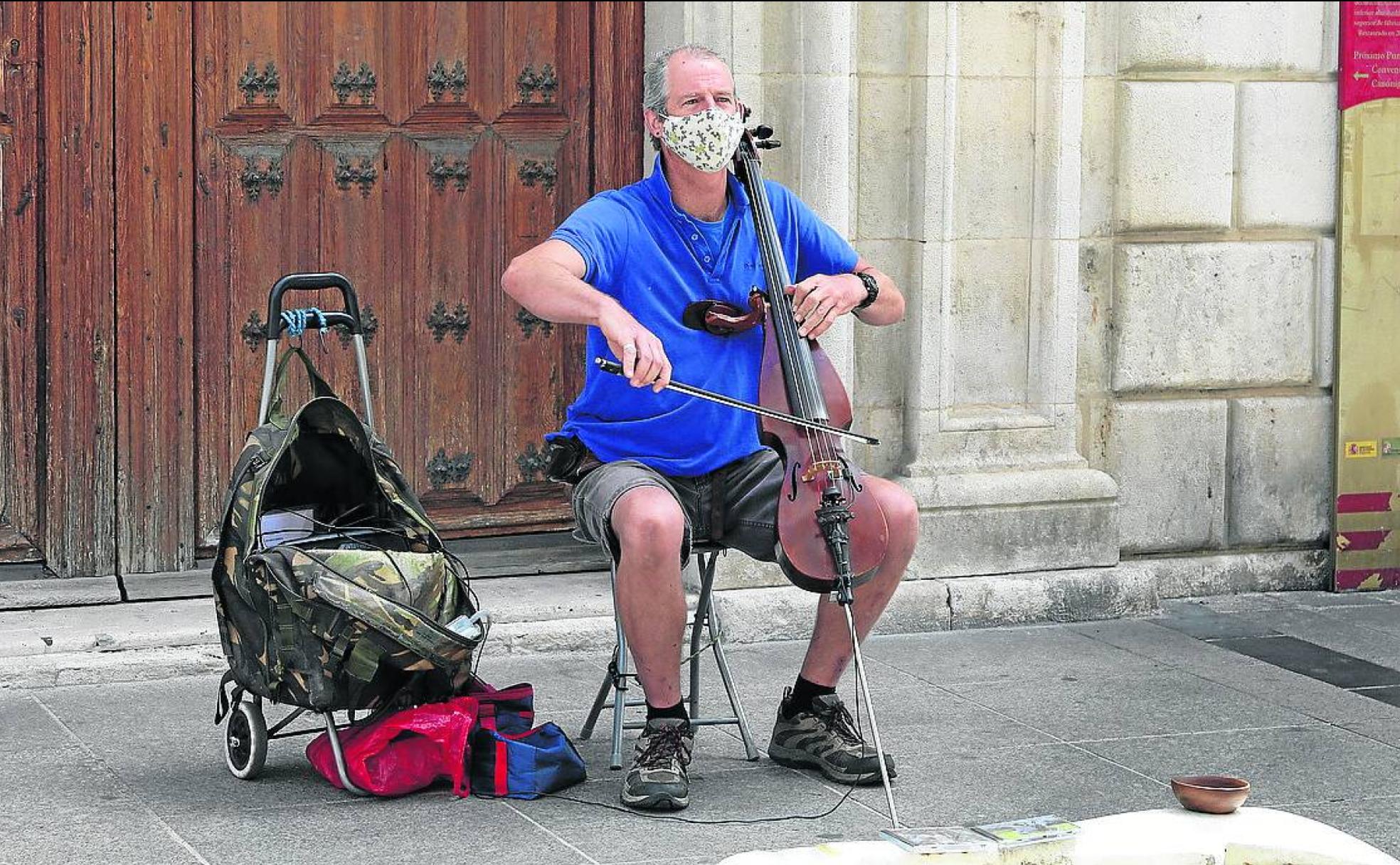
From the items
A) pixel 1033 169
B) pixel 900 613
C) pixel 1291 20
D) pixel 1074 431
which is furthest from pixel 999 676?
pixel 1291 20

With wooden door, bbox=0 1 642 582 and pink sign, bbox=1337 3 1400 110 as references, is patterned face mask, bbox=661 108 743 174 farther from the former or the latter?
pink sign, bbox=1337 3 1400 110

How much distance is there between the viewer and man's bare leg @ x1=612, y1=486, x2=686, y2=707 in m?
4.09

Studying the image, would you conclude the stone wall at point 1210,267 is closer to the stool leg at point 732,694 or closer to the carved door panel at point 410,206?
the carved door panel at point 410,206

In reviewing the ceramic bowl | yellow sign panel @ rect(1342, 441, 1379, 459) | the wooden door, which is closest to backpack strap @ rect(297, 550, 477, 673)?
the ceramic bowl

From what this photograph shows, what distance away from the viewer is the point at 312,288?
4.32 m

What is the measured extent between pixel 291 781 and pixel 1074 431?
2.98 meters

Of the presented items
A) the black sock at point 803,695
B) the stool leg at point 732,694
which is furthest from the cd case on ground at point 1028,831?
the stool leg at point 732,694

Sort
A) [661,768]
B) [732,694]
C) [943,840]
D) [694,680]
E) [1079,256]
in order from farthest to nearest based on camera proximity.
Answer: [1079,256]
[694,680]
[732,694]
[661,768]
[943,840]

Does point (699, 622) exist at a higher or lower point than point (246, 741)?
higher

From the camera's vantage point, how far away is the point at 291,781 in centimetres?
429

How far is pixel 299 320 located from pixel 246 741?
0.91m

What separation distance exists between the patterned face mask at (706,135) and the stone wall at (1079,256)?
158 cm

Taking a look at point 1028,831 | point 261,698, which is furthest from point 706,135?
point 1028,831

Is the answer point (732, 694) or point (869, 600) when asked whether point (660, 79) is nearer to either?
point (869, 600)
